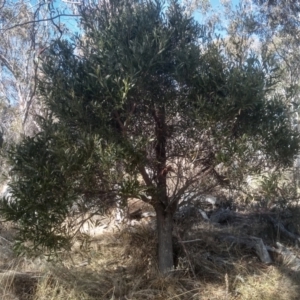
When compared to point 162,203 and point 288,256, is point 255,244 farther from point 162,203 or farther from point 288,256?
point 162,203

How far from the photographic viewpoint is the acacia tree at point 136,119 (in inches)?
167

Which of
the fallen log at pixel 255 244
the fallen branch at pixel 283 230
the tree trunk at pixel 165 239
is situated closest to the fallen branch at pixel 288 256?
the fallen log at pixel 255 244

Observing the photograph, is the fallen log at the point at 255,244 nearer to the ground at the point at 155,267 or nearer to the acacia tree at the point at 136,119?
the ground at the point at 155,267

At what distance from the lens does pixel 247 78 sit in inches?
177

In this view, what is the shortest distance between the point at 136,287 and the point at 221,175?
6.02 ft

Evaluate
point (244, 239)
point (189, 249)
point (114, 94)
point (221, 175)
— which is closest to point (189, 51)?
point (114, 94)

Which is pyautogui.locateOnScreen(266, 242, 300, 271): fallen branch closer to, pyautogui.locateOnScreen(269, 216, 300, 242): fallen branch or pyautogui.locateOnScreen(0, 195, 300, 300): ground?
pyautogui.locateOnScreen(0, 195, 300, 300): ground

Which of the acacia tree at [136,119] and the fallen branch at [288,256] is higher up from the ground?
the acacia tree at [136,119]

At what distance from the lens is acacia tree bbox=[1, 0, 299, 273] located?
423 centimetres

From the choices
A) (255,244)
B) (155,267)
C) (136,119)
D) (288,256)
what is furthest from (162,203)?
(288,256)

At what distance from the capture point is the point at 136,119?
506 cm

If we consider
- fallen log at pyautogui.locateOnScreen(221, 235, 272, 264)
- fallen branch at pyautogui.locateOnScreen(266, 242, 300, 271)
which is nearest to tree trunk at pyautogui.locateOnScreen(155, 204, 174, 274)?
fallen log at pyautogui.locateOnScreen(221, 235, 272, 264)

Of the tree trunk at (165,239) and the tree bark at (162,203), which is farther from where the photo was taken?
the tree trunk at (165,239)

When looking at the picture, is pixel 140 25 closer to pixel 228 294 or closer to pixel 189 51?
pixel 189 51
